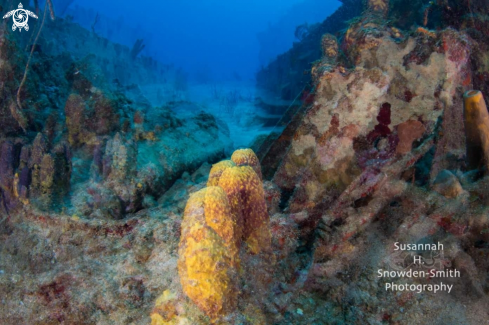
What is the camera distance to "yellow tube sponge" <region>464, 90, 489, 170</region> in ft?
6.61

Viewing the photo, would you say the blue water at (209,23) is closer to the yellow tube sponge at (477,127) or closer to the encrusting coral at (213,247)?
the yellow tube sponge at (477,127)

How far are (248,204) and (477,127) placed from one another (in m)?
1.93

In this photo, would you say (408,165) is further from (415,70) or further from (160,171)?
(160,171)

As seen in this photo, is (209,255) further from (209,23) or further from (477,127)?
(209,23)

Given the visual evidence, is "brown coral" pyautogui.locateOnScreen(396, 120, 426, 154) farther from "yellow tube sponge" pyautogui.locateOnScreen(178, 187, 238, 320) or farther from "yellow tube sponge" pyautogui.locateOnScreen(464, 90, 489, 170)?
"yellow tube sponge" pyautogui.locateOnScreen(178, 187, 238, 320)

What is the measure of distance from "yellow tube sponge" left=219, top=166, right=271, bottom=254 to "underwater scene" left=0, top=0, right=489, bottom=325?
1cm

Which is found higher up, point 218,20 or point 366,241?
point 218,20

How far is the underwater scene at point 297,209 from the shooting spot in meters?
1.74

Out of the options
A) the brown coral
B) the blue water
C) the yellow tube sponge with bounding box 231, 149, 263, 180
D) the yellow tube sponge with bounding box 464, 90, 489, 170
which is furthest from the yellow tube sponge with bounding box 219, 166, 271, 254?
the blue water

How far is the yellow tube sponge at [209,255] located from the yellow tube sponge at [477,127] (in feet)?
6.71

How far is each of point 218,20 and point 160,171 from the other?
4352 inches

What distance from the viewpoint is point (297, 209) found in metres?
2.43

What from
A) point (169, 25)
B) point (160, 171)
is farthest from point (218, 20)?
point (160, 171)

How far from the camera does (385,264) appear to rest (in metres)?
2.01
